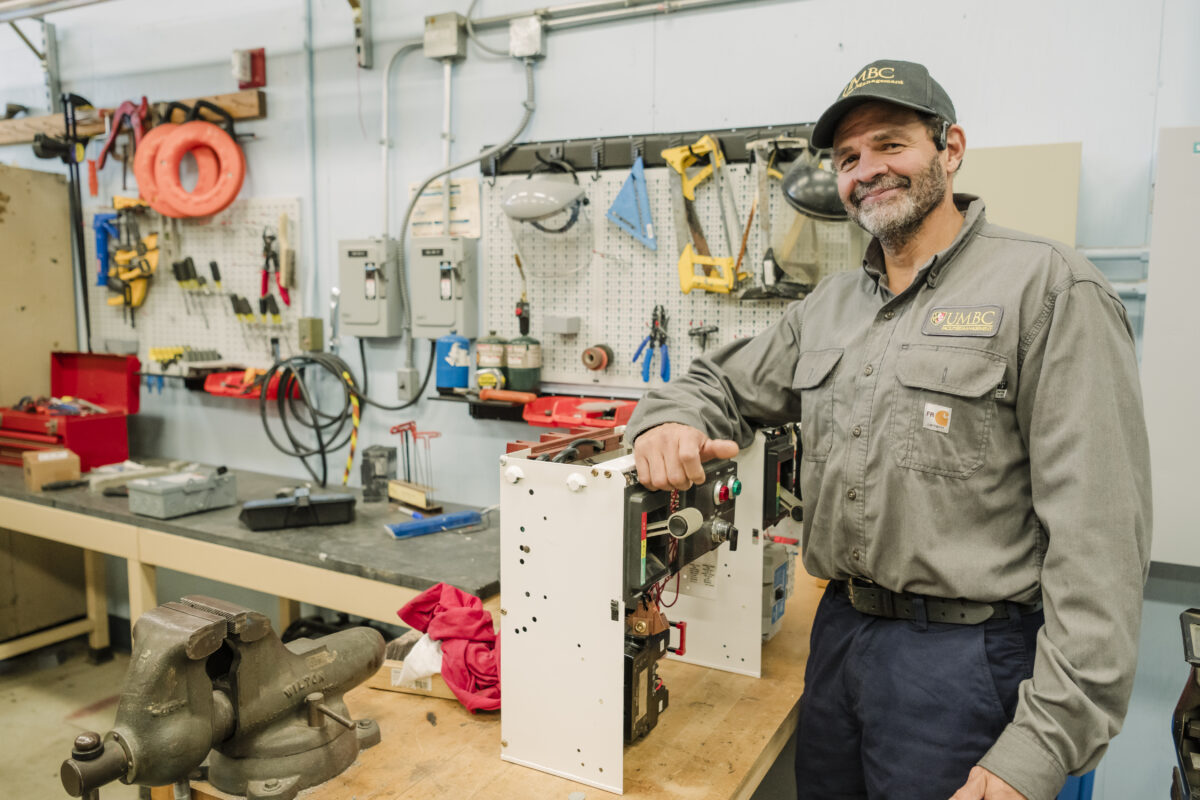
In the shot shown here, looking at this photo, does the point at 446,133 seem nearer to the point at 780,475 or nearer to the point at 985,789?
the point at 780,475

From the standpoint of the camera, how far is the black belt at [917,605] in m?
1.16

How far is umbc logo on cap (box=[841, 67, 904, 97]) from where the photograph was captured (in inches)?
49.0

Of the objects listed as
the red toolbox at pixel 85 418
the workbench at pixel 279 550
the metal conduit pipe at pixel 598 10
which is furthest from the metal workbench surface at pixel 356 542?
the metal conduit pipe at pixel 598 10

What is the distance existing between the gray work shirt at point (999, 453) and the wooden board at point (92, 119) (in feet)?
8.92

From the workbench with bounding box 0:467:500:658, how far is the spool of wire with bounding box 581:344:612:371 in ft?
2.12

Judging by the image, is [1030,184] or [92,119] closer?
[1030,184]

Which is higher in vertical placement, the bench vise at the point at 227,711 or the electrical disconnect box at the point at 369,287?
the electrical disconnect box at the point at 369,287

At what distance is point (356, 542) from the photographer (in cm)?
246

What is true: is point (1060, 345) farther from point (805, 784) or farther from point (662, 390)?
point (805, 784)

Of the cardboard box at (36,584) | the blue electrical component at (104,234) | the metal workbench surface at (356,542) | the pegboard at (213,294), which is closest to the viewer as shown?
the metal workbench surface at (356,542)

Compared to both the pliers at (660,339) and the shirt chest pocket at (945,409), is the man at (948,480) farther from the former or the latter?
the pliers at (660,339)

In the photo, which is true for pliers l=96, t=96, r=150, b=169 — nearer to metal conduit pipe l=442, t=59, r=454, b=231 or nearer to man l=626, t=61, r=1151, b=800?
metal conduit pipe l=442, t=59, r=454, b=231

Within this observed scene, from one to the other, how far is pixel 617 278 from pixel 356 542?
1227 mm

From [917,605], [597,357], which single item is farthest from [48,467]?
[917,605]
